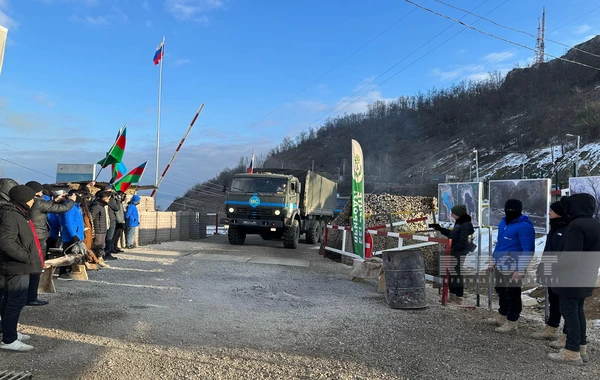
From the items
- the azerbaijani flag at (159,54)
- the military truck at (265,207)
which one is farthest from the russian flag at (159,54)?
the military truck at (265,207)

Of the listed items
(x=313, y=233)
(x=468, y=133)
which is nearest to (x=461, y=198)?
(x=313, y=233)

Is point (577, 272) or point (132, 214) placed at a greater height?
point (132, 214)

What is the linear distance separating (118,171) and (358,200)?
11.5 meters

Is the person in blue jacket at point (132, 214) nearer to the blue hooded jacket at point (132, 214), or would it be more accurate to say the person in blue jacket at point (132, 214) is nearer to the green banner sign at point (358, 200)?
the blue hooded jacket at point (132, 214)

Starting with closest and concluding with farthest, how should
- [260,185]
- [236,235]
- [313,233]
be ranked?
1. [260,185]
2. [236,235]
3. [313,233]

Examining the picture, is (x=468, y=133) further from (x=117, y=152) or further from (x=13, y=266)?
(x=13, y=266)

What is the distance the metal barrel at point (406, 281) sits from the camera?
21.0 ft

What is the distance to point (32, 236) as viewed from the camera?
167 inches

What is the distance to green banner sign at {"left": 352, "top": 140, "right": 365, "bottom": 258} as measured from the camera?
1002 centimetres

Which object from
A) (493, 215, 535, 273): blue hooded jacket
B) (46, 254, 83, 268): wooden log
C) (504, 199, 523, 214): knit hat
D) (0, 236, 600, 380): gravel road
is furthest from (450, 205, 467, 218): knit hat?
(46, 254, 83, 268): wooden log

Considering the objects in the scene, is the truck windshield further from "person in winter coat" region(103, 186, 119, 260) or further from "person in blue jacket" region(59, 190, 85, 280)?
"person in blue jacket" region(59, 190, 85, 280)

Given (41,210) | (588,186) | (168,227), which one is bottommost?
(168,227)

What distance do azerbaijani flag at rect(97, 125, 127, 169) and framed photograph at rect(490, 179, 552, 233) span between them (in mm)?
13164

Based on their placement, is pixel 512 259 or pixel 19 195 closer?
pixel 19 195
